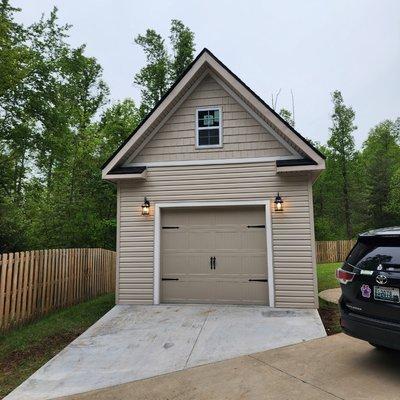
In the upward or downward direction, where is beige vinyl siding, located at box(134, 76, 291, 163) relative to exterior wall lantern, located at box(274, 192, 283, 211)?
upward

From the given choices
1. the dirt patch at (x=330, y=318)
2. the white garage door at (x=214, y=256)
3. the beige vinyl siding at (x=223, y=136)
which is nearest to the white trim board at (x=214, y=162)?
the beige vinyl siding at (x=223, y=136)

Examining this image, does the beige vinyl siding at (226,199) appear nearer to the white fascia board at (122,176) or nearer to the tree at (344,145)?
the white fascia board at (122,176)

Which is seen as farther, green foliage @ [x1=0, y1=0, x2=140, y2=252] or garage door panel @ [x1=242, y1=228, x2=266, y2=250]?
green foliage @ [x1=0, y1=0, x2=140, y2=252]

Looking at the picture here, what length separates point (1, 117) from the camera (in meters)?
16.1

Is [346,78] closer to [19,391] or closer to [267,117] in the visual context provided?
[267,117]

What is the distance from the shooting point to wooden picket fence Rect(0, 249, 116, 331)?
268 inches

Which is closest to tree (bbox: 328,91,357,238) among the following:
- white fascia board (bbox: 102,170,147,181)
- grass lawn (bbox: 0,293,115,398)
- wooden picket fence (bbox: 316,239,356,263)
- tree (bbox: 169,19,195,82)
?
wooden picket fence (bbox: 316,239,356,263)

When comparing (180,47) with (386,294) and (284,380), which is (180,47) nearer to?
(386,294)

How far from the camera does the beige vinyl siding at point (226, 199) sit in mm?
8125

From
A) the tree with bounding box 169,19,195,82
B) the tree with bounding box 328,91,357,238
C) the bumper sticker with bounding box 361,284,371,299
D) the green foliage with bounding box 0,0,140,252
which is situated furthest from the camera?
the tree with bounding box 328,91,357,238

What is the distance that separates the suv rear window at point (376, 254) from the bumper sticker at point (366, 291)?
223mm

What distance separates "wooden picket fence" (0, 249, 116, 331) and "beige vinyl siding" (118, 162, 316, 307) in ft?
5.32

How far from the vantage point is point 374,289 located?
3951 mm

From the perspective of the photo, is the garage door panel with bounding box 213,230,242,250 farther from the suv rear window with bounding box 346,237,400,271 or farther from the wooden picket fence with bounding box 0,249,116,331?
the suv rear window with bounding box 346,237,400,271
